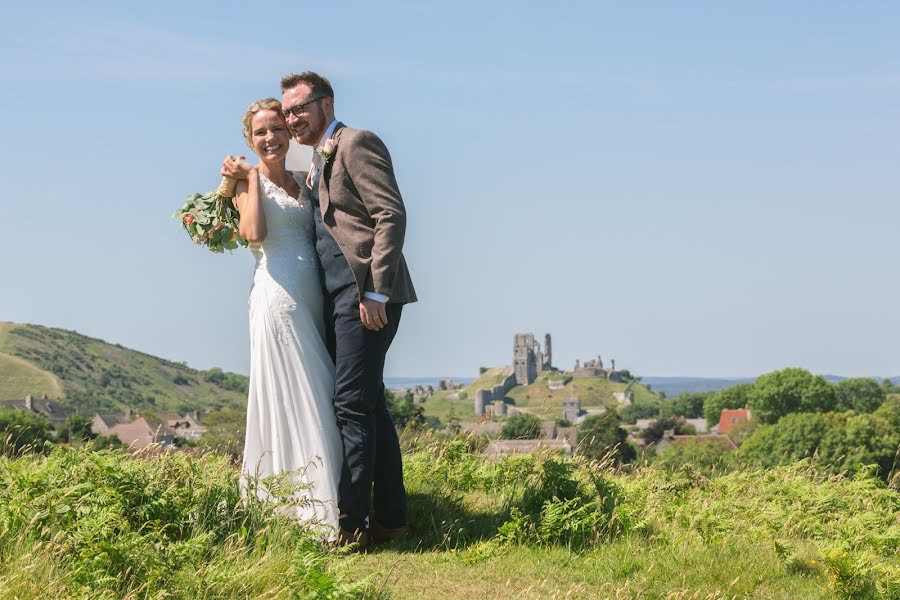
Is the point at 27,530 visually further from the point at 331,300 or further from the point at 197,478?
the point at 331,300

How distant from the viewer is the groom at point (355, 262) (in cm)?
556

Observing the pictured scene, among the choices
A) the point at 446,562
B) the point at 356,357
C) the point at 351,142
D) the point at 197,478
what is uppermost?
the point at 351,142

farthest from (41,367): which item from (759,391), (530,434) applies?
(530,434)

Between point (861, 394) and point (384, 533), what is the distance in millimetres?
132232

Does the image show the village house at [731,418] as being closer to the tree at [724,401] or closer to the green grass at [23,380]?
the tree at [724,401]

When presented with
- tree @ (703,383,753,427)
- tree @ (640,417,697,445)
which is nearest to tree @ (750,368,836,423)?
tree @ (640,417,697,445)

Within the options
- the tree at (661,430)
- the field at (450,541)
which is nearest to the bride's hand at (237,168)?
the field at (450,541)

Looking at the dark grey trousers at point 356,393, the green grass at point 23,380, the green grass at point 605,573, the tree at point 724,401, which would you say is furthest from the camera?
the green grass at point 23,380

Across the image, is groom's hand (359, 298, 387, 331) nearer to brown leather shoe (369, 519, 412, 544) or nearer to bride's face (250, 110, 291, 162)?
bride's face (250, 110, 291, 162)

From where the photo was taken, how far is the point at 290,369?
5.81m

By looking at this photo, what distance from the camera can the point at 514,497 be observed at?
6.50m

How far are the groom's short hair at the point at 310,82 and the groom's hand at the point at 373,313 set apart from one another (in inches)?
44.9

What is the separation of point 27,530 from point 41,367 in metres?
163

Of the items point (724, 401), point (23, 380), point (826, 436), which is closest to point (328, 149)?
point (826, 436)
